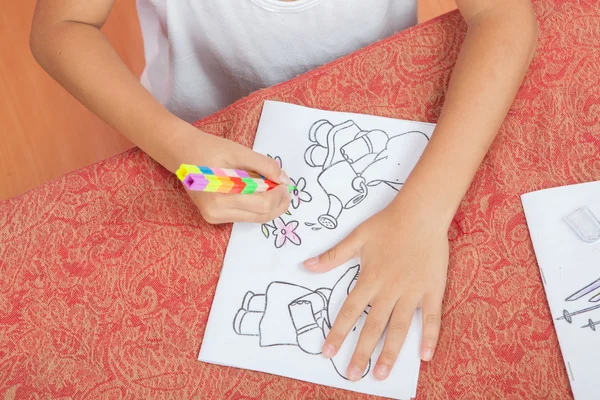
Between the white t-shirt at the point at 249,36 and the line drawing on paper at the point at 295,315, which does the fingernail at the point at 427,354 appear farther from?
the white t-shirt at the point at 249,36

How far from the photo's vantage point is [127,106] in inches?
24.3

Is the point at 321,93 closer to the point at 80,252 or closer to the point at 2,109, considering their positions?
the point at 80,252

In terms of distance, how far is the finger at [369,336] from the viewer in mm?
513

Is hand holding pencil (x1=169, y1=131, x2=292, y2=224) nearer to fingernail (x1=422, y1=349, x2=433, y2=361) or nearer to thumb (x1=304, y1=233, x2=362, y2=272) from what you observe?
thumb (x1=304, y1=233, x2=362, y2=272)

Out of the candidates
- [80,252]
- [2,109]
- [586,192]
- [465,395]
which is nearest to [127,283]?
[80,252]

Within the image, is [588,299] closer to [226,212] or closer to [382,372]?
[382,372]

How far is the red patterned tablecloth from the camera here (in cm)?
52

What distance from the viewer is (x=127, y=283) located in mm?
572

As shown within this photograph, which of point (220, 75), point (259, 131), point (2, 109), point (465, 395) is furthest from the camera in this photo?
point (2, 109)

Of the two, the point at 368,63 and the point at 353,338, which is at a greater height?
the point at 368,63

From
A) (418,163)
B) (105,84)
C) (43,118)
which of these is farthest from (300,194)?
(43,118)

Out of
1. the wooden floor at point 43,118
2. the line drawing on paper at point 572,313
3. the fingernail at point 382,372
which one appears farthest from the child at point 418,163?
the wooden floor at point 43,118

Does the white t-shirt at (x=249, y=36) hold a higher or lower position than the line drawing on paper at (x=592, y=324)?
higher

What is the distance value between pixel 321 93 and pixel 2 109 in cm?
93
